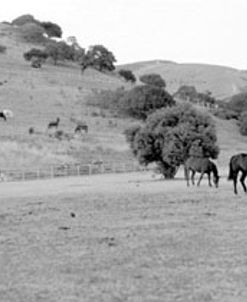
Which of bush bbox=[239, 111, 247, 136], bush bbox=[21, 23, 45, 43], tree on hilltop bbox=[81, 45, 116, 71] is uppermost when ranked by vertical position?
bush bbox=[21, 23, 45, 43]

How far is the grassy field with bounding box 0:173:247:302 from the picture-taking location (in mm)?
11664

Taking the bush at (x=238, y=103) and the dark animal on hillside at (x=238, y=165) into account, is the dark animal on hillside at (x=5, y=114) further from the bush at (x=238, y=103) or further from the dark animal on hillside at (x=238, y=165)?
the dark animal on hillside at (x=238, y=165)

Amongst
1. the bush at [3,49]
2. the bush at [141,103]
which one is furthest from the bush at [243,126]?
the bush at [3,49]

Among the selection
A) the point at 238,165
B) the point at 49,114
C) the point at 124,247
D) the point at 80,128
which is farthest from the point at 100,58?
the point at 124,247

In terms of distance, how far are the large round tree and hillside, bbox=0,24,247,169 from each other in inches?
479

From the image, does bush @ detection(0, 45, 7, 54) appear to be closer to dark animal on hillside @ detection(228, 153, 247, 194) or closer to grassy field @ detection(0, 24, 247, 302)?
grassy field @ detection(0, 24, 247, 302)

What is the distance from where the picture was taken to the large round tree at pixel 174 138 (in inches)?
1991

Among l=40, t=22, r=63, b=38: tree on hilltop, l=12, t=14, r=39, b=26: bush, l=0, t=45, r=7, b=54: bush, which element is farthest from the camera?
l=12, t=14, r=39, b=26: bush

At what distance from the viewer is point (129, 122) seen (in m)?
88.9

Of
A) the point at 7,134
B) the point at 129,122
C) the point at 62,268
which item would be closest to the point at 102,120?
the point at 129,122

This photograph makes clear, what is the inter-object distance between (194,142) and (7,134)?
2596 cm

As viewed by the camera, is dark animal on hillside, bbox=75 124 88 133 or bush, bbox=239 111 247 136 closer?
dark animal on hillside, bbox=75 124 88 133

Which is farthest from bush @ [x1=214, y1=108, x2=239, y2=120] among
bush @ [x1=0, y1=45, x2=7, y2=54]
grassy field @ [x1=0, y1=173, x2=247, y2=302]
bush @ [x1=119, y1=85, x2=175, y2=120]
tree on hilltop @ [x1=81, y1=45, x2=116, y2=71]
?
grassy field @ [x1=0, y1=173, x2=247, y2=302]

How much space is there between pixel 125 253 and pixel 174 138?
3575 centimetres
